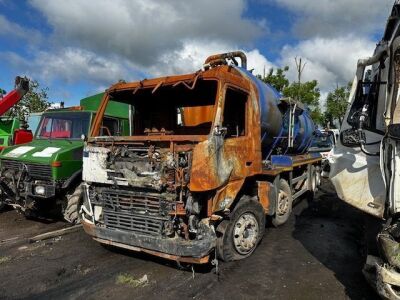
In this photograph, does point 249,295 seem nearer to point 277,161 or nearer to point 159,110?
point 277,161

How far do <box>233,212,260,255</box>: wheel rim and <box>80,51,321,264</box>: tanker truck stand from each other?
0.05ft

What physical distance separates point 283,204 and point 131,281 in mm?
3719

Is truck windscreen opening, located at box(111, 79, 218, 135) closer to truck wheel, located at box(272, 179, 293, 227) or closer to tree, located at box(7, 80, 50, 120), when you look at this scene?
truck wheel, located at box(272, 179, 293, 227)

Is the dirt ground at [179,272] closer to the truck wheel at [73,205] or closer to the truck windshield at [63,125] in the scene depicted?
the truck wheel at [73,205]

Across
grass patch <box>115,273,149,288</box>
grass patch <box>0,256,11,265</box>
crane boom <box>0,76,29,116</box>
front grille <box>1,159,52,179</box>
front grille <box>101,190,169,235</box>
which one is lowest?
grass patch <box>0,256,11,265</box>

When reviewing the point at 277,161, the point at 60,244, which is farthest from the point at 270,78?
the point at 60,244

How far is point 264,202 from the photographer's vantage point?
6055 mm

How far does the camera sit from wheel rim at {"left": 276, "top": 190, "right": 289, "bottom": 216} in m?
7.13

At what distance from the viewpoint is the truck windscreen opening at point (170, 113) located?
19.9 ft

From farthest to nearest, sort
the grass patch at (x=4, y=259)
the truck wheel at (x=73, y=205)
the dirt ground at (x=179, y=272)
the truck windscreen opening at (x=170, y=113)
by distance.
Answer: the truck wheel at (x=73, y=205)
the truck windscreen opening at (x=170, y=113)
the grass patch at (x=4, y=259)
the dirt ground at (x=179, y=272)

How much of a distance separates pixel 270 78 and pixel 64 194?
23.4m

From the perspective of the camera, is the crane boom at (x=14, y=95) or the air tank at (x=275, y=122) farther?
the crane boom at (x=14, y=95)

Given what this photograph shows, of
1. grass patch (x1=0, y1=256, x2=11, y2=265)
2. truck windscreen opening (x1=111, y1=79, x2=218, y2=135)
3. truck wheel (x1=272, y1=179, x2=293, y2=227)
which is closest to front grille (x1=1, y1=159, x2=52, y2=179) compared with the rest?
grass patch (x1=0, y1=256, x2=11, y2=265)

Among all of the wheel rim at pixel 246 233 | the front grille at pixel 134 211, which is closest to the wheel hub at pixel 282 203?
the wheel rim at pixel 246 233
